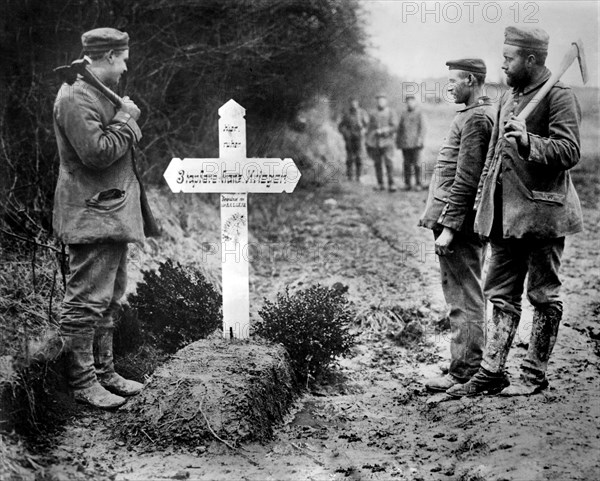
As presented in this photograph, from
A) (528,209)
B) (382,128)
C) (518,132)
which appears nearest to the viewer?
(518,132)

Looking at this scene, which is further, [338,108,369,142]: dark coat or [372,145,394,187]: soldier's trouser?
[338,108,369,142]: dark coat

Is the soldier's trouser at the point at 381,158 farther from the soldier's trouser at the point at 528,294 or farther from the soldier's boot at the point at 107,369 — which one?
the soldier's boot at the point at 107,369

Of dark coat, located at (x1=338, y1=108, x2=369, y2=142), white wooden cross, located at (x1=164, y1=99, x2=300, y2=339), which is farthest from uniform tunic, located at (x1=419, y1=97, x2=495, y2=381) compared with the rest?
dark coat, located at (x1=338, y1=108, x2=369, y2=142)

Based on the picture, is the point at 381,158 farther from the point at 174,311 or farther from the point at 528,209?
the point at 528,209

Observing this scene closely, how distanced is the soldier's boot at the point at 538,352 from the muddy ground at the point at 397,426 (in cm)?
10

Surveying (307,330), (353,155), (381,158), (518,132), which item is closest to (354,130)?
(353,155)

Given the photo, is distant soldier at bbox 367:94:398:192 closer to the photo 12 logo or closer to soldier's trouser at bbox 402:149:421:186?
soldier's trouser at bbox 402:149:421:186

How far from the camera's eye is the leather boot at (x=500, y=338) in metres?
4.71

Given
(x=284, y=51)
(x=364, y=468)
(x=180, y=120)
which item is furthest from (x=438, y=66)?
(x=364, y=468)

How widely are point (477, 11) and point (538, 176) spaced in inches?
72.6

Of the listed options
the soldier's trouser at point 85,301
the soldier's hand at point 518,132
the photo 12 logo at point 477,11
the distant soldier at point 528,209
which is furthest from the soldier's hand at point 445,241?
the soldier's trouser at point 85,301

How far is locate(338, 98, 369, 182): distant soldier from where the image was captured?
13680 millimetres

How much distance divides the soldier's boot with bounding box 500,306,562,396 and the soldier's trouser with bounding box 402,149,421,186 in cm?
847

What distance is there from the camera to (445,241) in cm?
485
